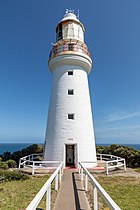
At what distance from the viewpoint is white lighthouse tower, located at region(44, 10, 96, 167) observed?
11977 mm

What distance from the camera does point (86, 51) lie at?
14039 mm

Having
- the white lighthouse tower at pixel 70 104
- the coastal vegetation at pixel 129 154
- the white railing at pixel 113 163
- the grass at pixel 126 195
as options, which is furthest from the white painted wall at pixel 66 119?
the coastal vegetation at pixel 129 154

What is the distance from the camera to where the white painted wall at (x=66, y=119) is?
12.0 meters

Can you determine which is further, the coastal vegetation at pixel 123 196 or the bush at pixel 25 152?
the bush at pixel 25 152

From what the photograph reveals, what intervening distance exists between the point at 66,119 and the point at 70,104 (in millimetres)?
1246

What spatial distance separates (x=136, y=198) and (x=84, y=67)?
420 inches

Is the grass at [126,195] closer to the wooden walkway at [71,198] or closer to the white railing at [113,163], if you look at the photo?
the wooden walkway at [71,198]

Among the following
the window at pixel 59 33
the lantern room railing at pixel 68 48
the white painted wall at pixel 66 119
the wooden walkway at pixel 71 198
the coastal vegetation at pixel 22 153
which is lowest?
the coastal vegetation at pixel 22 153

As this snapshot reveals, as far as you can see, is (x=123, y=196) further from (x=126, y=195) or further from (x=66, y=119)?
(x=66, y=119)

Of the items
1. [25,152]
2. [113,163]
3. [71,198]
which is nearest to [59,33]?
[113,163]

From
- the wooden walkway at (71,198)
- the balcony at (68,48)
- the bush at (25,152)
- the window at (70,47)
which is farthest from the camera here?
the bush at (25,152)

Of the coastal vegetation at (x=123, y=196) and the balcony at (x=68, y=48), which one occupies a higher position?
the balcony at (x=68, y=48)

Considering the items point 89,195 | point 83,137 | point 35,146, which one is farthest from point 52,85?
point 35,146

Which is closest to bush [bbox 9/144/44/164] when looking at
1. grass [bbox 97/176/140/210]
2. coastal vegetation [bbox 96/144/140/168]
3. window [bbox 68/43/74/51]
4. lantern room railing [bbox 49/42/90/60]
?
coastal vegetation [bbox 96/144/140/168]
